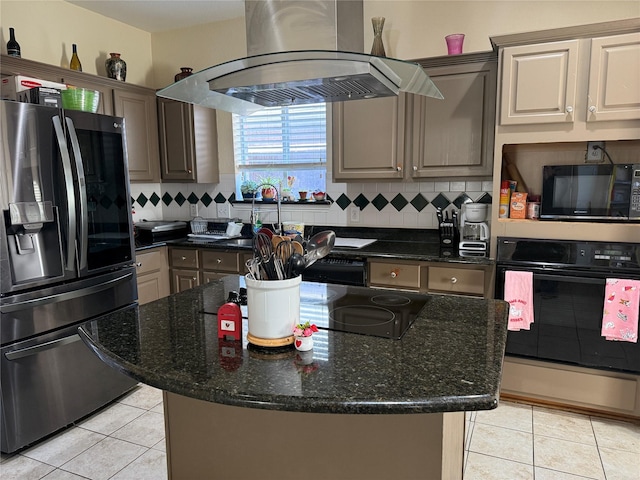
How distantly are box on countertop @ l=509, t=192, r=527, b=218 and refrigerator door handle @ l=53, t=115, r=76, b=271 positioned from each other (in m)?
2.60

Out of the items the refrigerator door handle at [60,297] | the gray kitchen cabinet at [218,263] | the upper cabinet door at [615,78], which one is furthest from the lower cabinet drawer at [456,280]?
the refrigerator door handle at [60,297]

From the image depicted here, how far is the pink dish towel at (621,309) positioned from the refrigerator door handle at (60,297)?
2.91 m

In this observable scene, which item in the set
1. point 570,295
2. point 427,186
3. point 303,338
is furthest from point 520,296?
point 303,338

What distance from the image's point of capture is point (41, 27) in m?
3.34

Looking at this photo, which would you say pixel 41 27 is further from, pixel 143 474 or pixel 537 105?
pixel 537 105

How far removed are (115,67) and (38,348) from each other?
2.35m

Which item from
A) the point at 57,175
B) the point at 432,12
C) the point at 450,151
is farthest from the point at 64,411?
the point at 432,12

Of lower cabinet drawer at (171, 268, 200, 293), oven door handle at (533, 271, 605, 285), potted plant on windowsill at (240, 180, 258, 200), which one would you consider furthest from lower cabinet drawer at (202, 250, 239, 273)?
oven door handle at (533, 271, 605, 285)

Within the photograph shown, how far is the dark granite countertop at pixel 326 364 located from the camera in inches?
39.6

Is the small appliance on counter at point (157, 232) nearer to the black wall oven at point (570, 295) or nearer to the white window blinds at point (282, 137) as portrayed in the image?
the white window blinds at point (282, 137)

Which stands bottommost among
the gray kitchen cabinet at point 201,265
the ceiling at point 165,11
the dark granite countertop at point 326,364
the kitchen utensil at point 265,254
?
the gray kitchen cabinet at point 201,265

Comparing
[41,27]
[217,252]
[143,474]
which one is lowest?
[143,474]

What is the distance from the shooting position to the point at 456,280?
2.80m

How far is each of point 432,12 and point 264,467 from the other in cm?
316
